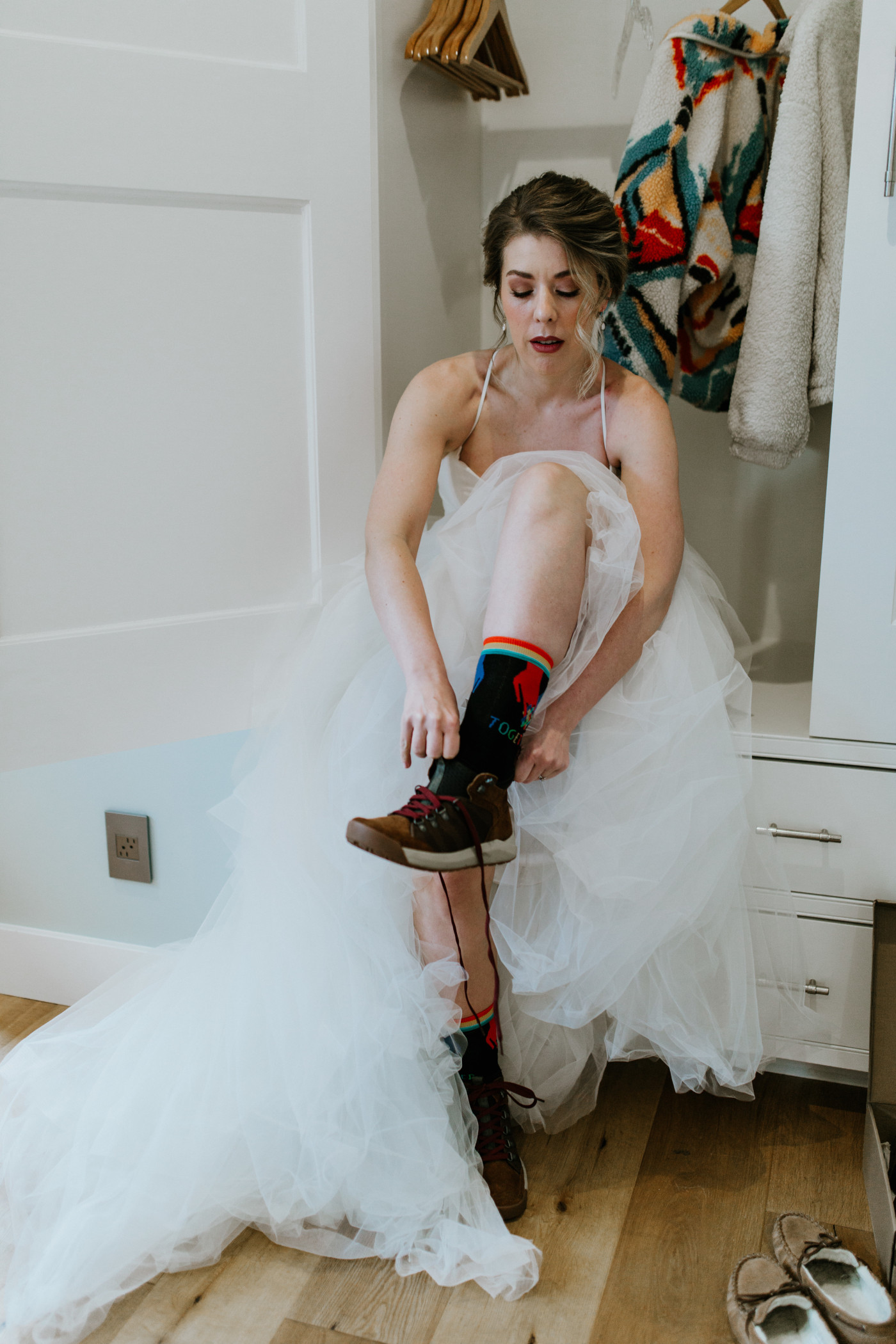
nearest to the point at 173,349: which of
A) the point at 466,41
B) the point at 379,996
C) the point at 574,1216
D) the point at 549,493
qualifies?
the point at 549,493

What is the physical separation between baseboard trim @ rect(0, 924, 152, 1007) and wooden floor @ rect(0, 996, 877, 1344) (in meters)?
0.62

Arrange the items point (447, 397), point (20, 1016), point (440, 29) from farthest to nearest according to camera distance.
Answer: point (20, 1016) < point (440, 29) < point (447, 397)

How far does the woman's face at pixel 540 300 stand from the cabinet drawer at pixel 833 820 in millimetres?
604

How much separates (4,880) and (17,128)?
1.13 m

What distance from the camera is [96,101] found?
1127 millimetres

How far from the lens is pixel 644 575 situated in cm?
123

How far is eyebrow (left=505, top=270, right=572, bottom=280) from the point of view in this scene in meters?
1.25

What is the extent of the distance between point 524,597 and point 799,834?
517 millimetres

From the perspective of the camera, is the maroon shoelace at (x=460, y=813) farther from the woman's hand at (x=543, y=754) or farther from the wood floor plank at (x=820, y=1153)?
the wood floor plank at (x=820, y=1153)

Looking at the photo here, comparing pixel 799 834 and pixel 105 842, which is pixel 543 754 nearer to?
pixel 799 834

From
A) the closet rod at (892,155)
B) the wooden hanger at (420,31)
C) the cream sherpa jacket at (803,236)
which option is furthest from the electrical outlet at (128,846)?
the closet rod at (892,155)

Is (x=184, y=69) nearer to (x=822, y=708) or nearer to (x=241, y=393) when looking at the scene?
(x=241, y=393)

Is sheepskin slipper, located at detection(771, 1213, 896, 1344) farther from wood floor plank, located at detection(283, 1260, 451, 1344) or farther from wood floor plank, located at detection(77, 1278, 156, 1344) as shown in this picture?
wood floor plank, located at detection(77, 1278, 156, 1344)

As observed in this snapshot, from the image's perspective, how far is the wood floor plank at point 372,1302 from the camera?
996 millimetres
